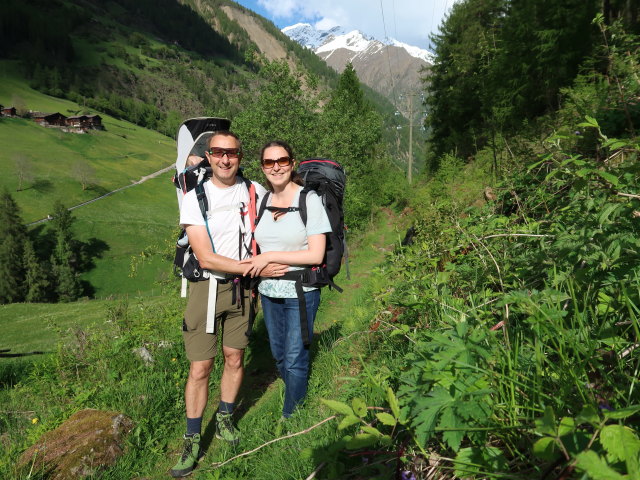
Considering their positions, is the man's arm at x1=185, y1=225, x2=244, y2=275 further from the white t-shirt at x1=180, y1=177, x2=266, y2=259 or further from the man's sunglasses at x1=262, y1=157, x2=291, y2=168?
Answer: the man's sunglasses at x1=262, y1=157, x2=291, y2=168

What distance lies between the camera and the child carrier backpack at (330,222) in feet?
9.37

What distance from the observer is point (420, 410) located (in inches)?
42.9

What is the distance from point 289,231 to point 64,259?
6407 centimetres

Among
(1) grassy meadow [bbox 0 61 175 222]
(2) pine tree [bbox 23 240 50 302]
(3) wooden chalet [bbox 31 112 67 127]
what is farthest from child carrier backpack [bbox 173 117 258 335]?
(3) wooden chalet [bbox 31 112 67 127]

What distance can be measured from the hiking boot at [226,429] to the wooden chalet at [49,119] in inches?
4956

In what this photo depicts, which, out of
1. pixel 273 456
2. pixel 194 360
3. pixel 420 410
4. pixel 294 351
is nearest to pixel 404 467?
pixel 420 410

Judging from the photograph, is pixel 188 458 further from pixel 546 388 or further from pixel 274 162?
pixel 546 388

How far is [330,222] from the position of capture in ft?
9.32

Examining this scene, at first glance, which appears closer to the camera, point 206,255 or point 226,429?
point 206,255

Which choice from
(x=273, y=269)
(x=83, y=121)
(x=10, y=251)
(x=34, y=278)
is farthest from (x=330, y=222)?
(x=83, y=121)

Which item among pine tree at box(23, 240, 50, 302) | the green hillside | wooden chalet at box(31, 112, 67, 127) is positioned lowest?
pine tree at box(23, 240, 50, 302)

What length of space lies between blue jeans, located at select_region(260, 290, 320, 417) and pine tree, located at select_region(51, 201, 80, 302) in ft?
200

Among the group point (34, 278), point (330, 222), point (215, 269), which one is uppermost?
point (330, 222)

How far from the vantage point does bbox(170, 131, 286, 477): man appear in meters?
2.97
